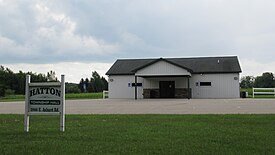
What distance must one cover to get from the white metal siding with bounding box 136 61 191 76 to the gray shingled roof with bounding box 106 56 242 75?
81cm

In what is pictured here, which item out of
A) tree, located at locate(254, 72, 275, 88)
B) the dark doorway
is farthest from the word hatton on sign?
tree, located at locate(254, 72, 275, 88)

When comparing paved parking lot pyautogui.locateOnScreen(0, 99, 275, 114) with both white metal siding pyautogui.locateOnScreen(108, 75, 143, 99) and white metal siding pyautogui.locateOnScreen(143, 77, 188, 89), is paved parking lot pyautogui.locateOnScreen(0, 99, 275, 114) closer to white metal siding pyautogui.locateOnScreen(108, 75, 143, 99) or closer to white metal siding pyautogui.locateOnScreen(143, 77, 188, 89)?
white metal siding pyautogui.locateOnScreen(143, 77, 188, 89)

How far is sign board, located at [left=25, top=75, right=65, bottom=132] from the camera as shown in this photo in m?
8.23

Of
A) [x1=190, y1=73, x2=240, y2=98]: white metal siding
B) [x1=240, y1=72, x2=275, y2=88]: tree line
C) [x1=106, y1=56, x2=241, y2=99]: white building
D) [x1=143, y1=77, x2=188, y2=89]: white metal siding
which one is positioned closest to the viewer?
[x1=106, y1=56, x2=241, y2=99]: white building

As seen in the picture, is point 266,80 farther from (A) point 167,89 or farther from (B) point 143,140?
(B) point 143,140

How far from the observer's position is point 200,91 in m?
35.4

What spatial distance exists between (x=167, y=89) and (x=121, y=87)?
17.9 feet

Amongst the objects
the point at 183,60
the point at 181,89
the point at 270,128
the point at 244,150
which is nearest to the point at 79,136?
the point at 244,150

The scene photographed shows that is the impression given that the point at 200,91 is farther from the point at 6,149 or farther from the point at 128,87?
the point at 6,149

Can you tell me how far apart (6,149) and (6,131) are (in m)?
2.50

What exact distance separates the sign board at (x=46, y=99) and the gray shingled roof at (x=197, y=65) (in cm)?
2498

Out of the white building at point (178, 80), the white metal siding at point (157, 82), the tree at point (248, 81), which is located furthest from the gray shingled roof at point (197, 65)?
the tree at point (248, 81)

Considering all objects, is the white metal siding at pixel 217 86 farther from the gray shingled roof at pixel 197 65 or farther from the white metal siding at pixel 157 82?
the white metal siding at pixel 157 82

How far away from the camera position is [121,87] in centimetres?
3775
